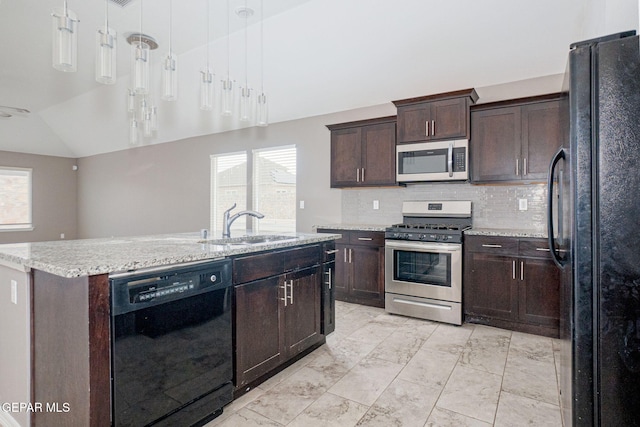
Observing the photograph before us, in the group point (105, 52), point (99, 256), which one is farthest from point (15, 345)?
point (105, 52)

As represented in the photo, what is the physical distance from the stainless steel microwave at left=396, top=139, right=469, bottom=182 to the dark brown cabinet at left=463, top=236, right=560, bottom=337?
0.75m

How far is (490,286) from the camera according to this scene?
3.42 metres

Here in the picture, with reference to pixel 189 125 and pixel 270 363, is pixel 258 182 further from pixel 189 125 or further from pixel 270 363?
pixel 270 363

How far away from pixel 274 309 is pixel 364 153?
104 inches

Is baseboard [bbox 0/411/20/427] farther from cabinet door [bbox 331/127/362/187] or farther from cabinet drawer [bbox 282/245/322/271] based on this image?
cabinet door [bbox 331/127/362/187]

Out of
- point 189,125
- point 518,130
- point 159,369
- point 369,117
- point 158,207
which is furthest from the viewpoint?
point 158,207

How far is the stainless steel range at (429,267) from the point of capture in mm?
3508

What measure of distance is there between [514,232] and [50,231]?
10.1 m

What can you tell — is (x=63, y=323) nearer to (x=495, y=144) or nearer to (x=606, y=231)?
(x=606, y=231)

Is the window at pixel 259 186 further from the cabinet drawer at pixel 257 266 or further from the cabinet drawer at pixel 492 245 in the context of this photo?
the cabinet drawer at pixel 257 266

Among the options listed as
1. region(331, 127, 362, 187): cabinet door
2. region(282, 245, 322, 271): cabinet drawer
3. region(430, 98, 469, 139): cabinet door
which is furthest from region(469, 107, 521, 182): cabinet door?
region(282, 245, 322, 271): cabinet drawer

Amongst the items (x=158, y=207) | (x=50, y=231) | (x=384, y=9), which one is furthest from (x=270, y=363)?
(x=50, y=231)

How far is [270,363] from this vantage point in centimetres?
231

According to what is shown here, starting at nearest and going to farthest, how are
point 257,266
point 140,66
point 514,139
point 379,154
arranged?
point 140,66
point 257,266
point 514,139
point 379,154
